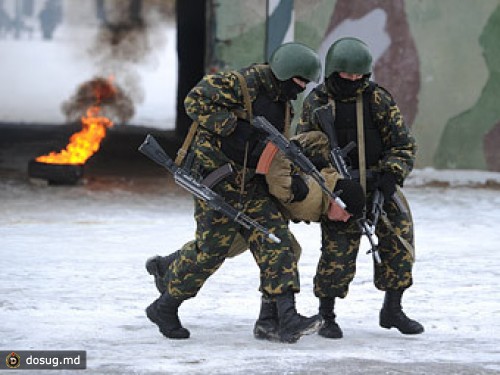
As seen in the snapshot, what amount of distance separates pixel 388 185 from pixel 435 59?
737 cm

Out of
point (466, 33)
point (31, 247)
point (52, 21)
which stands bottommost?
point (52, 21)

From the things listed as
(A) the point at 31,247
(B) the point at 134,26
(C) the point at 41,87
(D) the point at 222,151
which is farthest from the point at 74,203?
(B) the point at 134,26

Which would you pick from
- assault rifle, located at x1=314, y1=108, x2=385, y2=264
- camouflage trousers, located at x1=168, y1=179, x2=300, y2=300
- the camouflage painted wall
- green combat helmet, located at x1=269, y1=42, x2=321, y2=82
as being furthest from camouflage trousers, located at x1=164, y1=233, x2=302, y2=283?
the camouflage painted wall

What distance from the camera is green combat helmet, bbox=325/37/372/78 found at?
691 centimetres

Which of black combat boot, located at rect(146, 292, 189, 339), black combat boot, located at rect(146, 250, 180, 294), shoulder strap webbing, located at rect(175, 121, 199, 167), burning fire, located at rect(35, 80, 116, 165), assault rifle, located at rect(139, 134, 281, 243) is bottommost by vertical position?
burning fire, located at rect(35, 80, 116, 165)

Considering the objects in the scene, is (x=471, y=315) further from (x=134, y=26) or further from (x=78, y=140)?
(x=134, y=26)

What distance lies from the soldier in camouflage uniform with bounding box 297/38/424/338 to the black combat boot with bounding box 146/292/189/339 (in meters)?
0.78

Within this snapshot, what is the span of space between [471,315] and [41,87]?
112 ft

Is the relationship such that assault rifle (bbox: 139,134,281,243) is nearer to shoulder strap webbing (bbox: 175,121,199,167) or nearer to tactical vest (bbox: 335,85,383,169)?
shoulder strap webbing (bbox: 175,121,199,167)

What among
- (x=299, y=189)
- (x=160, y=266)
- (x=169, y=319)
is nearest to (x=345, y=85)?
(x=299, y=189)

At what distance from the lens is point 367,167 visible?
7.16 meters

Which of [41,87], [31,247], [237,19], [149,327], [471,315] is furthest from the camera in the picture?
[41,87]

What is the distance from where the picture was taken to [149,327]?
24.0 feet

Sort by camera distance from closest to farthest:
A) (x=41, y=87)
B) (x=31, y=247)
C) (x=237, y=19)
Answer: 1. (x=31, y=247)
2. (x=237, y=19)
3. (x=41, y=87)
